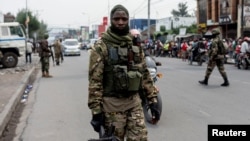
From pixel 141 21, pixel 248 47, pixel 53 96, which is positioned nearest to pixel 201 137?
pixel 53 96

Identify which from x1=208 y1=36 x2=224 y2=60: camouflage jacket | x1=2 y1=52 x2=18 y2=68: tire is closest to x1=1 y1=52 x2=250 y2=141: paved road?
x1=208 y1=36 x2=224 y2=60: camouflage jacket

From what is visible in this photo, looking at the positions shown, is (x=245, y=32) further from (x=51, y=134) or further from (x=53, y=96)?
(x=51, y=134)

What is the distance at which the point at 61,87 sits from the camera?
496 inches

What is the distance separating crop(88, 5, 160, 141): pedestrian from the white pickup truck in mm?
19175

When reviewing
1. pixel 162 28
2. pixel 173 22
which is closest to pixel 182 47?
pixel 162 28

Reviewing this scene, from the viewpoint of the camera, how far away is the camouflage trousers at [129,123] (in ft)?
12.3

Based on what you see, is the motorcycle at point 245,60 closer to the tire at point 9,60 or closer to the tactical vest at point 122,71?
the tire at point 9,60

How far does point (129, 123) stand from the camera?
3.79m

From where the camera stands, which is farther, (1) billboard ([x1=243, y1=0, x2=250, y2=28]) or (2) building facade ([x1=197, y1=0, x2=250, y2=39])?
(2) building facade ([x1=197, y1=0, x2=250, y2=39])

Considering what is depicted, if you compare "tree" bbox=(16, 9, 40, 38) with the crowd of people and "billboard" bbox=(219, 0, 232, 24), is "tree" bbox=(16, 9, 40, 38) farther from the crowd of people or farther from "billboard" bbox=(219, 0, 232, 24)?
"billboard" bbox=(219, 0, 232, 24)

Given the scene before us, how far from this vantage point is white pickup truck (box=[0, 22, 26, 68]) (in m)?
22.2

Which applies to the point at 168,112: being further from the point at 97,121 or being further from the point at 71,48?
the point at 71,48

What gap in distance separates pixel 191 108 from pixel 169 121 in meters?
1.30

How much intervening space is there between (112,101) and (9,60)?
19.5 m
